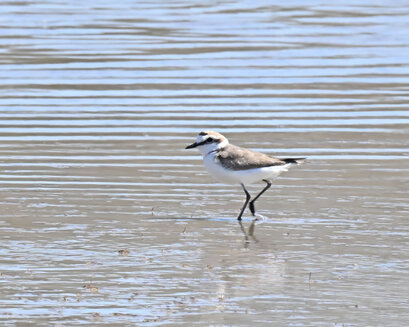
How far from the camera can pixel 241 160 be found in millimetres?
11227

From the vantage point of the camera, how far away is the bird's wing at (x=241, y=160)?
11195 millimetres

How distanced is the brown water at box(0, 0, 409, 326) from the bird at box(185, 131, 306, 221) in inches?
12.4

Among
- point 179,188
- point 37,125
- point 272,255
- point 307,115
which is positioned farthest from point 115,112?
point 272,255

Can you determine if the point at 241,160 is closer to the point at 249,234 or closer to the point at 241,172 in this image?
the point at 241,172

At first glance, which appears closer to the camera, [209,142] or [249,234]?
[249,234]

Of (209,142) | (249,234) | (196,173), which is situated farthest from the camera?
(196,173)

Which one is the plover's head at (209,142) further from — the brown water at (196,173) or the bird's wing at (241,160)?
the brown water at (196,173)

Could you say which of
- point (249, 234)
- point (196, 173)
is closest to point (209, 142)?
point (249, 234)

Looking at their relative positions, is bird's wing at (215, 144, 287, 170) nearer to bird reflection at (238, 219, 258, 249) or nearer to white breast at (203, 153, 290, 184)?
white breast at (203, 153, 290, 184)

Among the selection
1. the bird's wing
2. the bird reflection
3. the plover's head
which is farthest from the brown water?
the plover's head

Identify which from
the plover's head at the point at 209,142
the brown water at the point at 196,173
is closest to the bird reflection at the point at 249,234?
the brown water at the point at 196,173

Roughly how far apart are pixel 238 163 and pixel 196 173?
68.7 inches

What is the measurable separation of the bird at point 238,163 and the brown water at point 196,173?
1.04 feet

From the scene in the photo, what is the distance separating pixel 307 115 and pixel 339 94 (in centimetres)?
167
